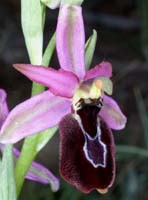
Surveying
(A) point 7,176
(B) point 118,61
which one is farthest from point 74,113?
(B) point 118,61

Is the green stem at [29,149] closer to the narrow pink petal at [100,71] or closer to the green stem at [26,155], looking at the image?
the green stem at [26,155]

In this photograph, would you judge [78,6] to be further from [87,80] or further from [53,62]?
[53,62]

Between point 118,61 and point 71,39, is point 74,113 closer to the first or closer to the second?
point 71,39

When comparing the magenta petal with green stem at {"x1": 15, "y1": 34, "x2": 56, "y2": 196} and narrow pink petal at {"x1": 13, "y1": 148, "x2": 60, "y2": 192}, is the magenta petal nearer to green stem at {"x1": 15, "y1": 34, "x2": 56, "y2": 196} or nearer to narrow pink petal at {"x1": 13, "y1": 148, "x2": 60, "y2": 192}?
green stem at {"x1": 15, "y1": 34, "x2": 56, "y2": 196}

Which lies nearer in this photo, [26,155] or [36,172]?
[26,155]

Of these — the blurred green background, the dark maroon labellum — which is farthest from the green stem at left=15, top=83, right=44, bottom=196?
the blurred green background

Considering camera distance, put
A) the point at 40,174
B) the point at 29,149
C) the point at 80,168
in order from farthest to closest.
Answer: the point at 40,174 < the point at 29,149 < the point at 80,168

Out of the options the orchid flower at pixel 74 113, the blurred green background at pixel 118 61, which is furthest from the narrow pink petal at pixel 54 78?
the blurred green background at pixel 118 61
